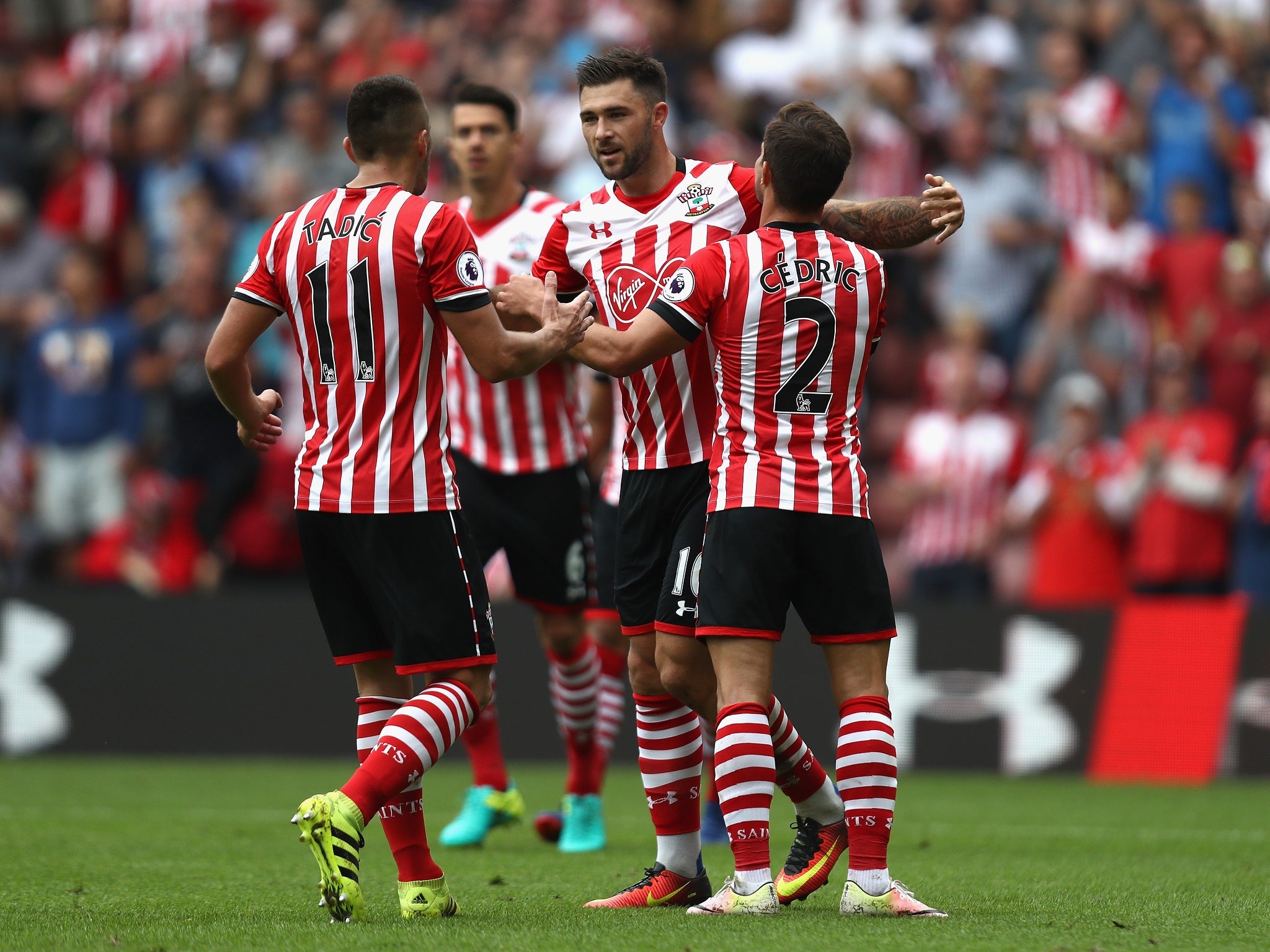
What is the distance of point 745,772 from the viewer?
16.9ft

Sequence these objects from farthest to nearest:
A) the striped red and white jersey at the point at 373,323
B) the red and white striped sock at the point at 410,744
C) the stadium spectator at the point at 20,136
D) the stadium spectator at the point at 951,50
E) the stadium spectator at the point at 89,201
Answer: the stadium spectator at the point at 20,136
the stadium spectator at the point at 89,201
the stadium spectator at the point at 951,50
the striped red and white jersey at the point at 373,323
the red and white striped sock at the point at 410,744

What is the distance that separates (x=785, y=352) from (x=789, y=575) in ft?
2.18

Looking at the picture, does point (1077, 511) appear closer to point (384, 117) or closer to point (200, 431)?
point (200, 431)

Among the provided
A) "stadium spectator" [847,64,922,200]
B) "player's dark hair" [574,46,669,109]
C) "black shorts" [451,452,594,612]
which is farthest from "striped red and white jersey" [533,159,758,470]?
"stadium spectator" [847,64,922,200]

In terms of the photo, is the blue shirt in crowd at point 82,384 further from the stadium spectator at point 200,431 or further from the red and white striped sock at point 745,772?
the red and white striped sock at point 745,772

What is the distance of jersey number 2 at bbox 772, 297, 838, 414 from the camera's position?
521cm

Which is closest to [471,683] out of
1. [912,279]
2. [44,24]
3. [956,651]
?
[956,651]

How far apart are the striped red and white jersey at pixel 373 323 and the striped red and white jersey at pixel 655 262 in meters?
0.62

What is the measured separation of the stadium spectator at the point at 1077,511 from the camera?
12.0 metres

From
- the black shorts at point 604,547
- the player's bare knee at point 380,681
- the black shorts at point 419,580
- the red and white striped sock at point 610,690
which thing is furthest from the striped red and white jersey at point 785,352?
the red and white striped sock at point 610,690

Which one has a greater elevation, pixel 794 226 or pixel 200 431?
pixel 794 226

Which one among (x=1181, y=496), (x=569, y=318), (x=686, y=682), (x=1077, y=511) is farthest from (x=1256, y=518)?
(x=569, y=318)

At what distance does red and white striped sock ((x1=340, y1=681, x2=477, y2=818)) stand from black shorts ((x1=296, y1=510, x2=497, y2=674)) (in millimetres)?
125

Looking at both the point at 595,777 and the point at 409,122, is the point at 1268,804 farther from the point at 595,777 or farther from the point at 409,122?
the point at 409,122
